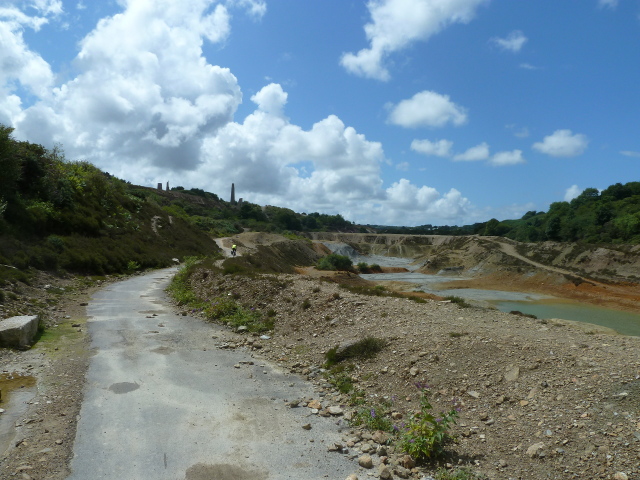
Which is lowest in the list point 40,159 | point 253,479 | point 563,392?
point 253,479

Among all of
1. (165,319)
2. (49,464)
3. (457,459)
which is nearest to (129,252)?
(165,319)

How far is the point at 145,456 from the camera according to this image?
6082 mm

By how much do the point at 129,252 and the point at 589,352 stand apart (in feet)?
109

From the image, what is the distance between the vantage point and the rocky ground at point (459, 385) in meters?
5.75

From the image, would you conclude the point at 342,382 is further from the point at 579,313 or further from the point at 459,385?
the point at 579,313

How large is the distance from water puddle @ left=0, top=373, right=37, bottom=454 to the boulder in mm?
2025

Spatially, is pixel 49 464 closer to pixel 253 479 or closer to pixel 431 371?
pixel 253 479

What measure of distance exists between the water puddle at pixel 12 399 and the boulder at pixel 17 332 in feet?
6.64

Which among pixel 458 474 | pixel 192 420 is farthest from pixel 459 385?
pixel 192 420

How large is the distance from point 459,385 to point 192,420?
15.8 feet

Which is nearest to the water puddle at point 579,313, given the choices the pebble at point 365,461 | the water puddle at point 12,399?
the pebble at point 365,461

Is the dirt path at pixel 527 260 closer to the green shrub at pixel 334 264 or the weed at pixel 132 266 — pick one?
the green shrub at pixel 334 264

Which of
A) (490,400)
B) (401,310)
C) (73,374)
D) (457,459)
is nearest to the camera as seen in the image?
(457,459)

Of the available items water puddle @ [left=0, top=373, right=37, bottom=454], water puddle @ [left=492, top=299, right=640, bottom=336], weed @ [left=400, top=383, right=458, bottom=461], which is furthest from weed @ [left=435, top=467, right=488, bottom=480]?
water puddle @ [left=492, top=299, right=640, bottom=336]
